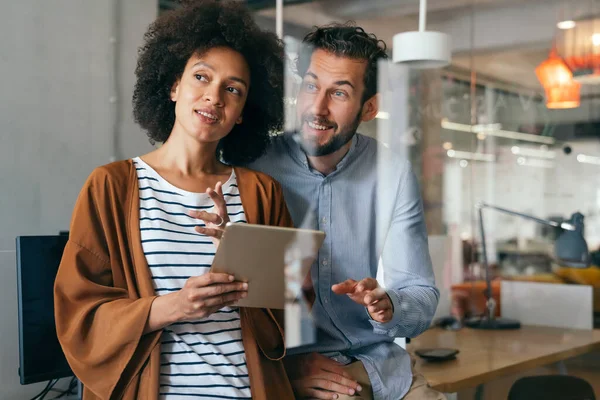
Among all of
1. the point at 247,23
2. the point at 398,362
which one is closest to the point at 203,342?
the point at 398,362

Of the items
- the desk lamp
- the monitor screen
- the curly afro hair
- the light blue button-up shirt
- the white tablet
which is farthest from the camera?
the desk lamp

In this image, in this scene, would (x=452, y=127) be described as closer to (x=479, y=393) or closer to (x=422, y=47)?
(x=422, y=47)

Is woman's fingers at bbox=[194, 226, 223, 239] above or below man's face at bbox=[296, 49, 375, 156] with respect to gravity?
below

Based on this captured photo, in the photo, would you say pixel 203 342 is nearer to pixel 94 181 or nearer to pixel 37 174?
pixel 94 181

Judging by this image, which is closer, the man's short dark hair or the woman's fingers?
the woman's fingers

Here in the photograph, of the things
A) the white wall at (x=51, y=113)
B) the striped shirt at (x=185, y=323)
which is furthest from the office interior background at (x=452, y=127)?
the striped shirt at (x=185, y=323)

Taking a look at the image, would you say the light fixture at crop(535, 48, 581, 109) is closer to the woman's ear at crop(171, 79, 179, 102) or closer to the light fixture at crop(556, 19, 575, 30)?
the light fixture at crop(556, 19, 575, 30)

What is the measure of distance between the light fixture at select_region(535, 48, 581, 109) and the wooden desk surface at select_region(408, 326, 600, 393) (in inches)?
26.1

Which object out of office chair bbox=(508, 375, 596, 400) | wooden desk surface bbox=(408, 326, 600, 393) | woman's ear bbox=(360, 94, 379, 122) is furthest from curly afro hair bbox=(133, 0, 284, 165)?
office chair bbox=(508, 375, 596, 400)

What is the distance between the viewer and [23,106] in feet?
6.93

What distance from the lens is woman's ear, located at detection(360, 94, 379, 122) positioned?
1664 millimetres

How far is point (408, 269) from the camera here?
5.48 ft

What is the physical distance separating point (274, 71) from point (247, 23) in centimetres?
12

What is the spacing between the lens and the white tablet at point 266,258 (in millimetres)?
1288
